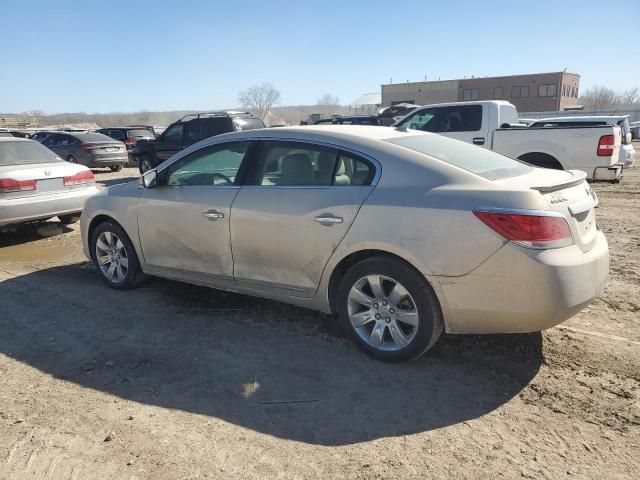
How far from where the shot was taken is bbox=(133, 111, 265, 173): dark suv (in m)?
14.1

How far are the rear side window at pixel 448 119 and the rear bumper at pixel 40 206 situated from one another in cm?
683

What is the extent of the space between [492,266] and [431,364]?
35.4 inches

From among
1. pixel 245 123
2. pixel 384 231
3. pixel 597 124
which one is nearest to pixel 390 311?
pixel 384 231

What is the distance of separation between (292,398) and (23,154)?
6.76m

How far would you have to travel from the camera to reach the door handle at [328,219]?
143 inches

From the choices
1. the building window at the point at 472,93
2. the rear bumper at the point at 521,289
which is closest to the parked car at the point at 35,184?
the rear bumper at the point at 521,289

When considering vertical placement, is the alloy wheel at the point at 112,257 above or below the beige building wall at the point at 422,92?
below

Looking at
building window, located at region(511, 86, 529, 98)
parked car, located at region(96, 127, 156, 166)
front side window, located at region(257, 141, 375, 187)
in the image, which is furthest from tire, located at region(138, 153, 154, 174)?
building window, located at region(511, 86, 529, 98)

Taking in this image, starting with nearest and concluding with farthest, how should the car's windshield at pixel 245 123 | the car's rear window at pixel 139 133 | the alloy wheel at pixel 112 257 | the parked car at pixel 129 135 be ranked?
1. the alloy wheel at pixel 112 257
2. the car's windshield at pixel 245 123
3. the parked car at pixel 129 135
4. the car's rear window at pixel 139 133

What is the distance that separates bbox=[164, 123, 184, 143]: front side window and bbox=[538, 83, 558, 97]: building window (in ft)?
246

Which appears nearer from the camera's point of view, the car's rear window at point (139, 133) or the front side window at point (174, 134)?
the front side window at point (174, 134)

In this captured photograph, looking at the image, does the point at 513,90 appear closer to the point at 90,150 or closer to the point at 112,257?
the point at 90,150

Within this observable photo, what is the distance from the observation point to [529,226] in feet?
9.97

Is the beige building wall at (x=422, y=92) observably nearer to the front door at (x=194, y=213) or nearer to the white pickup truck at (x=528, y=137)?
the white pickup truck at (x=528, y=137)
